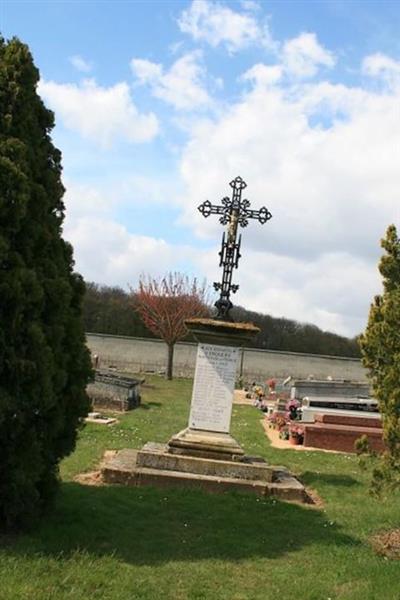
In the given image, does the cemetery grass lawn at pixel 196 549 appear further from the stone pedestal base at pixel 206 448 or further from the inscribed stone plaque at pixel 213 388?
the inscribed stone plaque at pixel 213 388

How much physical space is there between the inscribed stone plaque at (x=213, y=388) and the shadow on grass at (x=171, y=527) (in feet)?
5.35

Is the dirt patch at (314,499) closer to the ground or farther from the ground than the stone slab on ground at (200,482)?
closer to the ground

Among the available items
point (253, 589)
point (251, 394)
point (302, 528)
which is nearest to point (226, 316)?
point (302, 528)

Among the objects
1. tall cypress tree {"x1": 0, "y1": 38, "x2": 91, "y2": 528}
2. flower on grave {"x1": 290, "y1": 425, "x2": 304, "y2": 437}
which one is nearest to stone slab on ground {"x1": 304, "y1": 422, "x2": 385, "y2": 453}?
flower on grave {"x1": 290, "y1": 425, "x2": 304, "y2": 437}

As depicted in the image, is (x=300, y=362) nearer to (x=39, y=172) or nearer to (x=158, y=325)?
(x=158, y=325)

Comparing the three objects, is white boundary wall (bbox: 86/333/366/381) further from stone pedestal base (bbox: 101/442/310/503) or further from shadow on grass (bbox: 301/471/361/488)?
stone pedestal base (bbox: 101/442/310/503)

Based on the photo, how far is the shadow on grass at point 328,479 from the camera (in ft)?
33.3

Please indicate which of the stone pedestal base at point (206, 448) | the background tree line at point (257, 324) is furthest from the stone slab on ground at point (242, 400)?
the background tree line at point (257, 324)

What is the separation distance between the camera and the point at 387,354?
6746mm

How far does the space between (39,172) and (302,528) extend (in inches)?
179

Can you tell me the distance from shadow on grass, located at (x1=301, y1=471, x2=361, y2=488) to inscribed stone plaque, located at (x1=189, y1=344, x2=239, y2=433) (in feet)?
5.77

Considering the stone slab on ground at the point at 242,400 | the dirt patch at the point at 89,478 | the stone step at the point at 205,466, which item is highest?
the stone step at the point at 205,466

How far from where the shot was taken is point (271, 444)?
14500 millimetres

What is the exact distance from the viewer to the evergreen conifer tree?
21.5 feet
